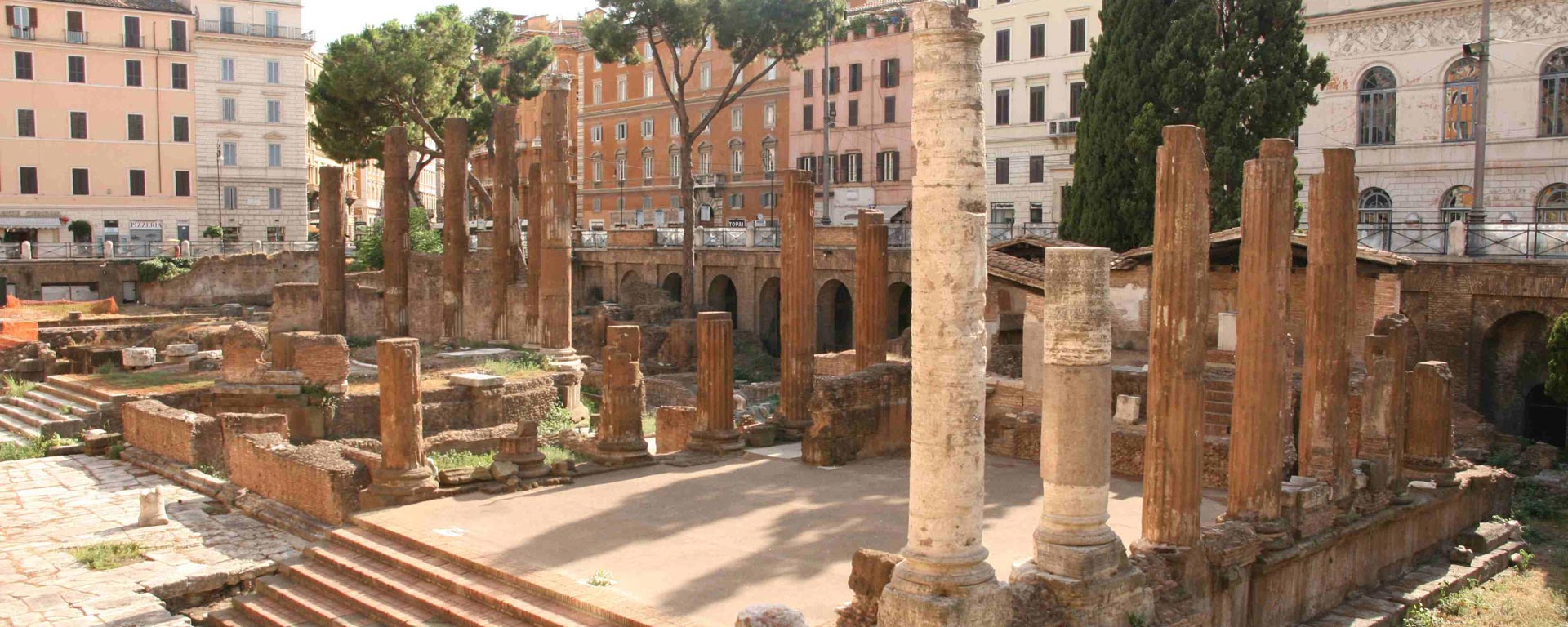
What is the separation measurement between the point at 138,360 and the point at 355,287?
7.66 metres

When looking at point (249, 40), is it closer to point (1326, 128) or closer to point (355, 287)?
point (355, 287)

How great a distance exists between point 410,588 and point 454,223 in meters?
14.8

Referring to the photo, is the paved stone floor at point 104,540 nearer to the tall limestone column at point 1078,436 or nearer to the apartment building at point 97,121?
the tall limestone column at point 1078,436

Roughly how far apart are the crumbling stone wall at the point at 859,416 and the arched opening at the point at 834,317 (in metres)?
16.7

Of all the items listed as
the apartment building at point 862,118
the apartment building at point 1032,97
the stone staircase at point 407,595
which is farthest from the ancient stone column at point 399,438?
the apartment building at point 862,118

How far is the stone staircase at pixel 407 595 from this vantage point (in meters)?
9.80

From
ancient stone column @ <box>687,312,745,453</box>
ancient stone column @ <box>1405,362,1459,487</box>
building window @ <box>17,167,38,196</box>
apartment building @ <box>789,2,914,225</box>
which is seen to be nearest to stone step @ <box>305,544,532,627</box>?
ancient stone column @ <box>687,312,745,453</box>

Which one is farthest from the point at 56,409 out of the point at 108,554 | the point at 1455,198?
the point at 1455,198

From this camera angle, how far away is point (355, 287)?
31.1 metres

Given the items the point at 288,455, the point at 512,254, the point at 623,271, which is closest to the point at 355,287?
the point at 512,254

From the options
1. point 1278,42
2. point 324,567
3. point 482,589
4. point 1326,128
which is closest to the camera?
point 482,589

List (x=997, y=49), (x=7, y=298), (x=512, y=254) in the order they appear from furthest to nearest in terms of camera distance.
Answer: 1. (x=997, y=49)
2. (x=7, y=298)
3. (x=512, y=254)

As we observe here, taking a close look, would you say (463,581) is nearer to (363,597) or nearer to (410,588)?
(410,588)

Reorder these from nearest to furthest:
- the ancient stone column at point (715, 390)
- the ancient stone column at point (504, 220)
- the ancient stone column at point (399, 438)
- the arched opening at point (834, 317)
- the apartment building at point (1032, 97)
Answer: the ancient stone column at point (399, 438) → the ancient stone column at point (715, 390) → the ancient stone column at point (504, 220) → the arched opening at point (834, 317) → the apartment building at point (1032, 97)
